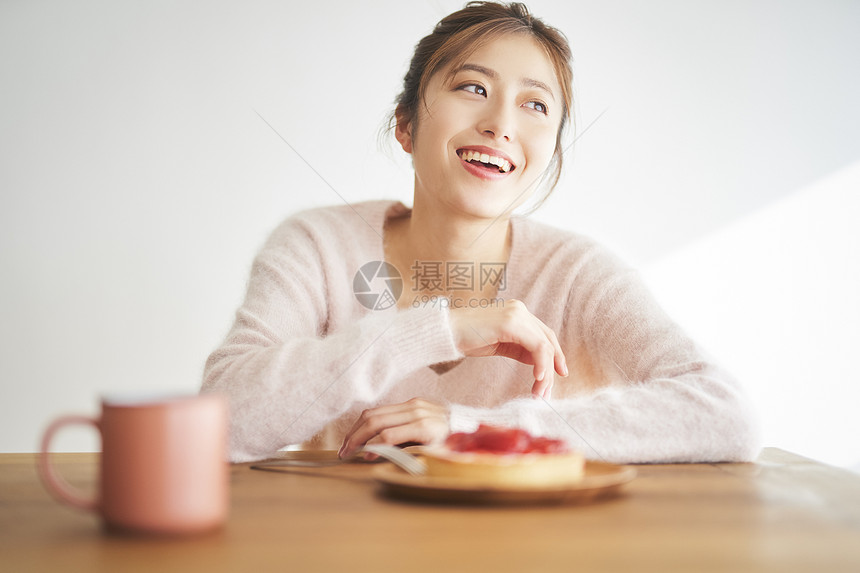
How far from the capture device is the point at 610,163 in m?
2.26

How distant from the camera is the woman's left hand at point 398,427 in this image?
88cm

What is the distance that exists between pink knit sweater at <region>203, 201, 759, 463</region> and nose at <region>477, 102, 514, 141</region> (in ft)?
0.68

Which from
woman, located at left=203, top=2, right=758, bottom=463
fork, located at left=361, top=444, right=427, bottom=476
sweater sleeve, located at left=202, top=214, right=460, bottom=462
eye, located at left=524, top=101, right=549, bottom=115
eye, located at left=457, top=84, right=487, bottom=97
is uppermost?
eye, located at left=457, top=84, right=487, bottom=97

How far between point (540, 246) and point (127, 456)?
3.69 feet

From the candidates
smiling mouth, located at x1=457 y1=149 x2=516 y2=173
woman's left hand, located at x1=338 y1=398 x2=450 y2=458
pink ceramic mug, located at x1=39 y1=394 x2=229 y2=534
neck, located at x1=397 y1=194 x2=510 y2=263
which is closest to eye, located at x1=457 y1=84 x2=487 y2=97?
smiling mouth, located at x1=457 y1=149 x2=516 y2=173

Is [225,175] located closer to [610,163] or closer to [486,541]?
[610,163]

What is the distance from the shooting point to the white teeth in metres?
1.40

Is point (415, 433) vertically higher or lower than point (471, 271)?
lower

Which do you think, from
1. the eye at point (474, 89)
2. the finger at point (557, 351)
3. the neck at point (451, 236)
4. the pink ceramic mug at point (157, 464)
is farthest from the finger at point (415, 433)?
the eye at point (474, 89)

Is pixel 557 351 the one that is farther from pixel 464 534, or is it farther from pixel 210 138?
pixel 210 138

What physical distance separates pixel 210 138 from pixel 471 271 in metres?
1.08

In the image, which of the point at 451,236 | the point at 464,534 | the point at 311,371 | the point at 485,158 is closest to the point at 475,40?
the point at 485,158

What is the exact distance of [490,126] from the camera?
1383 millimetres

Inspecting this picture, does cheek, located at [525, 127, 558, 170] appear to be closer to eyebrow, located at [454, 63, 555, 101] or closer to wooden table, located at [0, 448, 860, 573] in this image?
eyebrow, located at [454, 63, 555, 101]
